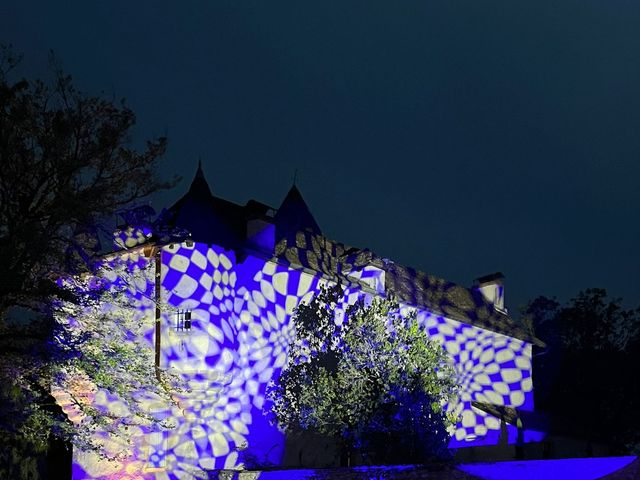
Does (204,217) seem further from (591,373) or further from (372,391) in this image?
(591,373)

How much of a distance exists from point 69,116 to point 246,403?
7385 mm

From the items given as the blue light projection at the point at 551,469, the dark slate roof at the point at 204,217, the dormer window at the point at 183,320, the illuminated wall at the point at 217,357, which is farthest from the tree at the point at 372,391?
the dark slate roof at the point at 204,217

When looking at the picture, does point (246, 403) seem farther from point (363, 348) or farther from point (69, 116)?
point (69, 116)

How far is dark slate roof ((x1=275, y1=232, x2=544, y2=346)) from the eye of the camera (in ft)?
66.7

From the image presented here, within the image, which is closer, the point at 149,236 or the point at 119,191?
the point at 119,191

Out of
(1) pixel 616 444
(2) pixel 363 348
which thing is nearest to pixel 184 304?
(2) pixel 363 348

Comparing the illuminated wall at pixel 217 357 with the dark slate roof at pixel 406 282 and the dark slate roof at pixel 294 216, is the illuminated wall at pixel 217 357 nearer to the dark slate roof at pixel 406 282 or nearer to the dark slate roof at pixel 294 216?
the dark slate roof at pixel 406 282

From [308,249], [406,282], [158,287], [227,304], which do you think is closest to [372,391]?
[227,304]

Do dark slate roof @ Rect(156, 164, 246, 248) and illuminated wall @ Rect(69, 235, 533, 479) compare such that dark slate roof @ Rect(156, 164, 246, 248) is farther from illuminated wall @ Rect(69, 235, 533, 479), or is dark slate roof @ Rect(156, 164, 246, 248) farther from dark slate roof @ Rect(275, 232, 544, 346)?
dark slate roof @ Rect(275, 232, 544, 346)

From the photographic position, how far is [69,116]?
13.4m

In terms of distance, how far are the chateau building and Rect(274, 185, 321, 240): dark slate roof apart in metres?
0.04

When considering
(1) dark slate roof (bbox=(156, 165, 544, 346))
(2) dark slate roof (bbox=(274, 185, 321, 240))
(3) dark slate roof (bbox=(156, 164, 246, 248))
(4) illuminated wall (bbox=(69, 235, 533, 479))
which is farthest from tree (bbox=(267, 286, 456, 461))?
(2) dark slate roof (bbox=(274, 185, 321, 240))

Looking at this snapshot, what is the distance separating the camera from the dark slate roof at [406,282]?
801 inches

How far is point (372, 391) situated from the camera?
16.9 m
